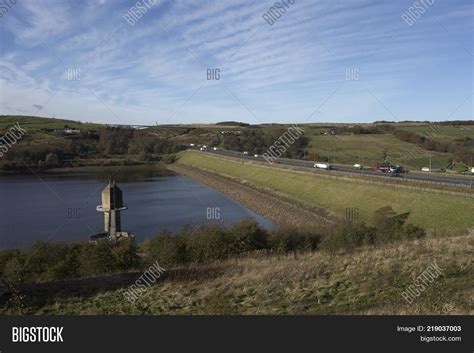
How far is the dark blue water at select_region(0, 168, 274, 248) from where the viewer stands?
31.7 meters

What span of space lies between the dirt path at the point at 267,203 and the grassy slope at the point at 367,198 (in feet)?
5.13

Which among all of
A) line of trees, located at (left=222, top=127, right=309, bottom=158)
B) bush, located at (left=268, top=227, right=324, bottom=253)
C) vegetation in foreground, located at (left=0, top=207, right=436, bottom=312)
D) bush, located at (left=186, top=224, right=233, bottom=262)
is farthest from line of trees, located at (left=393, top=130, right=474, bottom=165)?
bush, located at (left=186, top=224, right=233, bottom=262)

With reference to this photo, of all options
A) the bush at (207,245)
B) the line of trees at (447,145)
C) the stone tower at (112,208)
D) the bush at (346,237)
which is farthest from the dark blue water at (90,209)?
the line of trees at (447,145)

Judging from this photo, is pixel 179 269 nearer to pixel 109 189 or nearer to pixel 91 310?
pixel 91 310

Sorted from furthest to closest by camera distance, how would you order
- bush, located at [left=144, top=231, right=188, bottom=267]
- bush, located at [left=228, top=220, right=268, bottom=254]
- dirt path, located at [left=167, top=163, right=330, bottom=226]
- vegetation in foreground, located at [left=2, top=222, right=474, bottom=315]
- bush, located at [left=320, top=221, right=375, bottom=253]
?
dirt path, located at [left=167, top=163, right=330, bottom=226] → bush, located at [left=228, top=220, right=268, bottom=254] → bush, located at [left=320, top=221, right=375, bottom=253] → bush, located at [left=144, top=231, right=188, bottom=267] → vegetation in foreground, located at [left=2, top=222, right=474, bottom=315]

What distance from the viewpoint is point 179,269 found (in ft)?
48.0

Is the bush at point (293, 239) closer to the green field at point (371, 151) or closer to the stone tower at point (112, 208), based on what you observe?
the stone tower at point (112, 208)

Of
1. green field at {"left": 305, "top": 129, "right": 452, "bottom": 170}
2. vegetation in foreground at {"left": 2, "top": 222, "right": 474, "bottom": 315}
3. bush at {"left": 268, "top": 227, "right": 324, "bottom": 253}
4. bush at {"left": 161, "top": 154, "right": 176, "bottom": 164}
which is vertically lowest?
bush at {"left": 268, "top": 227, "right": 324, "bottom": 253}

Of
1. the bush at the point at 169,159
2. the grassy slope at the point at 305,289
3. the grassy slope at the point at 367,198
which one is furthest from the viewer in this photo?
the bush at the point at 169,159

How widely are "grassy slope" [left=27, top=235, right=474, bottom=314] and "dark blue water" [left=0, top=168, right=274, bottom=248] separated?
950 cm

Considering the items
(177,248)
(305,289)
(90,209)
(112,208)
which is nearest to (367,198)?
(112,208)

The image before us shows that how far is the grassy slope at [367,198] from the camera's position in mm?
26359

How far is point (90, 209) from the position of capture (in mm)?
41750

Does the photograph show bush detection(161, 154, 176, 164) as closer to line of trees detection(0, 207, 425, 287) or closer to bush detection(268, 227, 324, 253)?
line of trees detection(0, 207, 425, 287)
